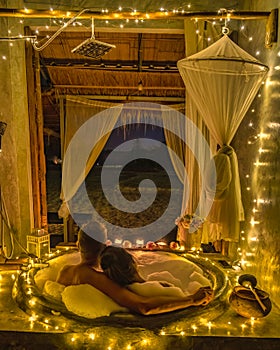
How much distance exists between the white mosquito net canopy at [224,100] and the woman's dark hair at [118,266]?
3.94ft

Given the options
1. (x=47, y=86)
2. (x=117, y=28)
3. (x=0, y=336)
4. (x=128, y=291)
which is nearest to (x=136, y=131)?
(x=47, y=86)

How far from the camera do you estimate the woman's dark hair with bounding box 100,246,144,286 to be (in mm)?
3047

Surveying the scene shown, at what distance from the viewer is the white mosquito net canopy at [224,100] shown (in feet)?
10.5

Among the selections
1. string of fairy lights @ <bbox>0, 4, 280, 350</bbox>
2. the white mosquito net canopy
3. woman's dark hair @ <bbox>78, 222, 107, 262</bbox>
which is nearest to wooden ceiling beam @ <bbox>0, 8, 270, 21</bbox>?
string of fairy lights @ <bbox>0, 4, 280, 350</bbox>

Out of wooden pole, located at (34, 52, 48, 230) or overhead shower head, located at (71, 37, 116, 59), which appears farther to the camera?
wooden pole, located at (34, 52, 48, 230)

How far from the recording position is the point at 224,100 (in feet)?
11.1

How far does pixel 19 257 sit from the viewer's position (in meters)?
4.47

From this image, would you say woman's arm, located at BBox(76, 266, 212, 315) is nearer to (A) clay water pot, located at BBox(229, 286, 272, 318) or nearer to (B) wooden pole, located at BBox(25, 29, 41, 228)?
(A) clay water pot, located at BBox(229, 286, 272, 318)

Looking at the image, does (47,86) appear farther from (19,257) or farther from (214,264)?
(214,264)

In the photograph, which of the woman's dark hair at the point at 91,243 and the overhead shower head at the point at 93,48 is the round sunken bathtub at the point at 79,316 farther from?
the overhead shower head at the point at 93,48

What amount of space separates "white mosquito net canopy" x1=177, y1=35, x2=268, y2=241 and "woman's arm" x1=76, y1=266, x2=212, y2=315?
95cm

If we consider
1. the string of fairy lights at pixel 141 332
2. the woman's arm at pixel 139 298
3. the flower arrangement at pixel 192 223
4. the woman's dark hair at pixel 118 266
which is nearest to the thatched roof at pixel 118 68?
the flower arrangement at pixel 192 223

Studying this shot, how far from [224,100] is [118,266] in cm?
211

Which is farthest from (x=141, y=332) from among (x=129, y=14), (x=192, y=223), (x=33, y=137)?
(x=33, y=137)
